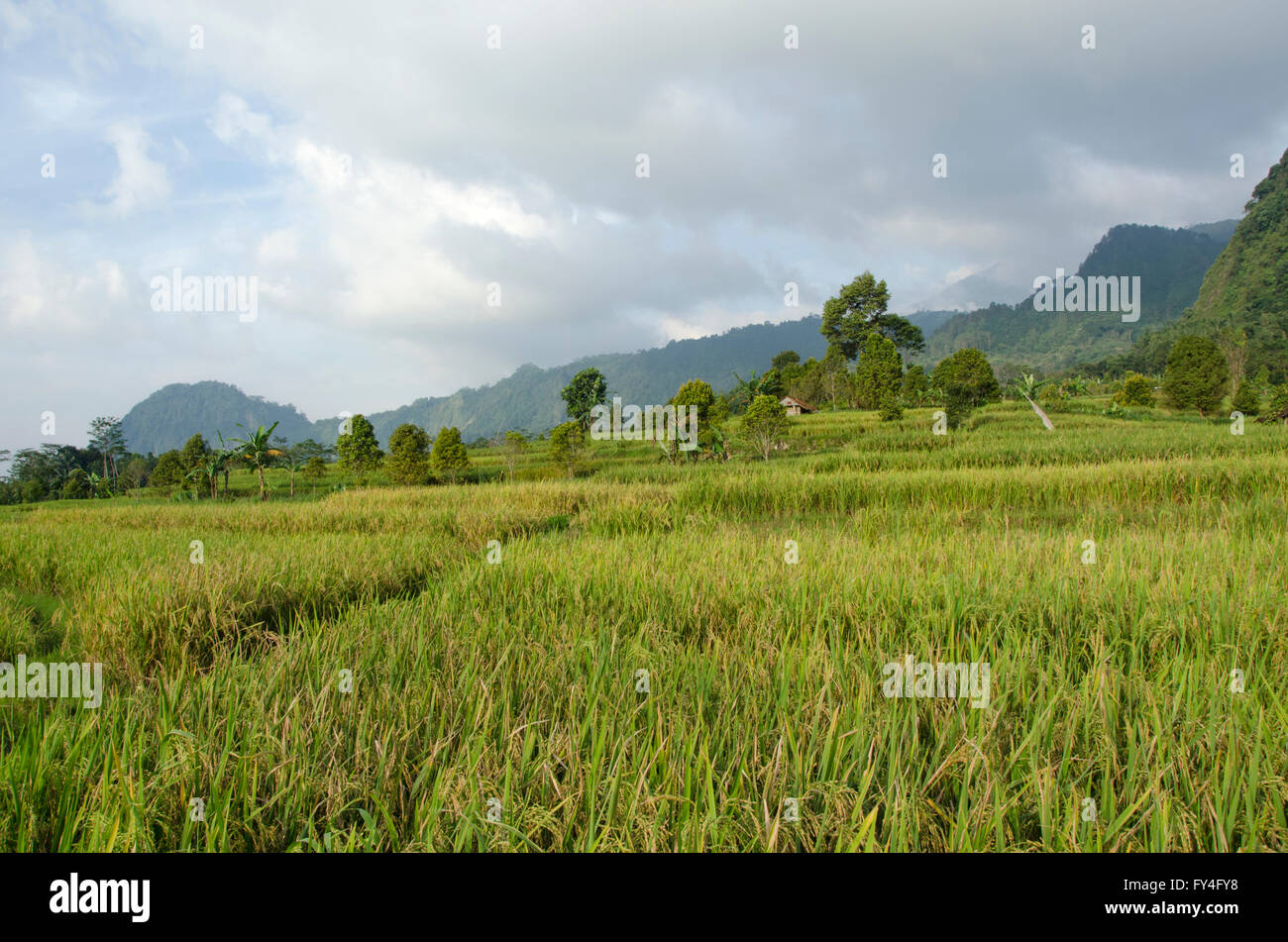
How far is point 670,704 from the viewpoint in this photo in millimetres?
2326

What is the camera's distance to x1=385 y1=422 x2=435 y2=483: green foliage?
98.3ft

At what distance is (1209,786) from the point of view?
177cm

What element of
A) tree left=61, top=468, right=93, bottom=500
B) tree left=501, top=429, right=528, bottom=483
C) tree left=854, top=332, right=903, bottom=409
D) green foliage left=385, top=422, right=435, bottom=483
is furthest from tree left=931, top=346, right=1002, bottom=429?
tree left=61, top=468, right=93, bottom=500

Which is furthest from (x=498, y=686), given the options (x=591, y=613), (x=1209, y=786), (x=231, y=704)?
(x=1209, y=786)

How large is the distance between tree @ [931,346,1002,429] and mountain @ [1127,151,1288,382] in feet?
99.7

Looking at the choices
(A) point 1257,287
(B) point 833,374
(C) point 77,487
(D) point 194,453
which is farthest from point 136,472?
(A) point 1257,287

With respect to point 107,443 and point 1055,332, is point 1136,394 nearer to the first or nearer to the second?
point 107,443

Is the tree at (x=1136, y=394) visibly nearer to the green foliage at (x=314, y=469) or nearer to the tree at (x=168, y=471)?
the green foliage at (x=314, y=469)

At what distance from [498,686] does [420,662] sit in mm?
518

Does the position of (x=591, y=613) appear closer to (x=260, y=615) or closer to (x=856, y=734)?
(x=856, y=734)

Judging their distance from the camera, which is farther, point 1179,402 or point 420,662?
point 1179,402

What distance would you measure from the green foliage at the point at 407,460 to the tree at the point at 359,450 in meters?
2.83

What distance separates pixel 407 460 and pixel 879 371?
111 feet

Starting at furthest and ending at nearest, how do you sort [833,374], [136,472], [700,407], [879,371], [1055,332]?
[1055,332] < [833,374] < [136,472] < [879,371] < [700,407]
